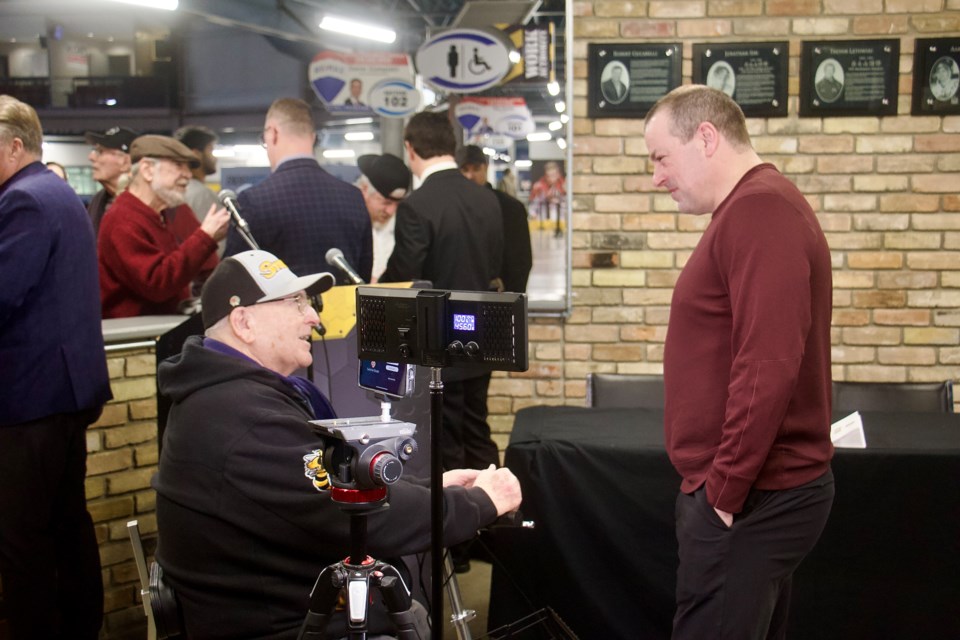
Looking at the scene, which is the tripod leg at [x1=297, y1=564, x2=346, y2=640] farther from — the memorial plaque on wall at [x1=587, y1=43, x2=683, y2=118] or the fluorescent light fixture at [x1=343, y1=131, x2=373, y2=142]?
the fluorescent light fixture at [x1=343, y1=131, x2=373, y2=142]

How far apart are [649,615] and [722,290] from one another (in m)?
1.41

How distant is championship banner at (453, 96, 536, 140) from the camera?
12.0m

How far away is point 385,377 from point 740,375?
2.38ft

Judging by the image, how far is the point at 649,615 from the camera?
2.95m

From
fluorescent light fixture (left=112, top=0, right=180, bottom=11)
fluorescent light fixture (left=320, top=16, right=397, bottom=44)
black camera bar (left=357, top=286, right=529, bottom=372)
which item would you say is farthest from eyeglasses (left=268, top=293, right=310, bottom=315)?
fluorescent light fixture (left=320, top=16, right=397, bottom=44)

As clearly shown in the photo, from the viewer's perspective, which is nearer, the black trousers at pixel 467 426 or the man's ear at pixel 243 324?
the man's ear at pixel 243 324

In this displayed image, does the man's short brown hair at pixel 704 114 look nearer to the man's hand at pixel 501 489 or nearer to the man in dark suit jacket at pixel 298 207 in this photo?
the man's hand at pixel 501 489

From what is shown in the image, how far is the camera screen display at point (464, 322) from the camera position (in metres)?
1.68

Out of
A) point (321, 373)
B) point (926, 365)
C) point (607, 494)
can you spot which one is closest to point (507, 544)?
point (607, 494)

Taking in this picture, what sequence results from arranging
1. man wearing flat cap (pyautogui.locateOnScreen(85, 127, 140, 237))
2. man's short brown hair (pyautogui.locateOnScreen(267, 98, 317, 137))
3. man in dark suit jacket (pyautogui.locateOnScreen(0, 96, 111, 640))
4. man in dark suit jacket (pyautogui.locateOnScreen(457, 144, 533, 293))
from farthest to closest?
man in dark suit jacket (pyautogui.locateOnScreen(457, 144, 533, 293)), man wearing flat cap (pyautogui.locateOnScreen(85, 127, 140, 237)), man's short brown hair (pyautogui.locateOnScreen(267, 98, 317, 137)), man in dark suit jacket (pyautogui.locateOnScreen(0, 96, 111, 640))

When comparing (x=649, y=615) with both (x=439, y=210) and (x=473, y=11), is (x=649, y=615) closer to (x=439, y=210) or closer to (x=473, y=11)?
(x=439, y=210)

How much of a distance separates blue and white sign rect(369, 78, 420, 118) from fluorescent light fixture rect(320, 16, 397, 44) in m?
1.50

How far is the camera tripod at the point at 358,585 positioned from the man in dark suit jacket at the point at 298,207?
176 cm

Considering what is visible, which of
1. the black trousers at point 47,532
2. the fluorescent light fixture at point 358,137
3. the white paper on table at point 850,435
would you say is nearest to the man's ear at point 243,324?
the black trousers at point 47,532
